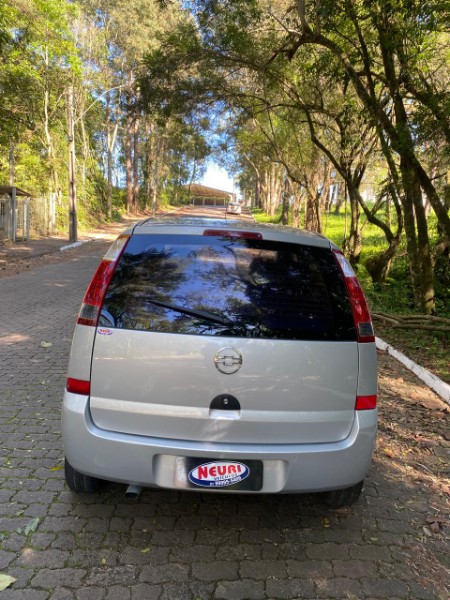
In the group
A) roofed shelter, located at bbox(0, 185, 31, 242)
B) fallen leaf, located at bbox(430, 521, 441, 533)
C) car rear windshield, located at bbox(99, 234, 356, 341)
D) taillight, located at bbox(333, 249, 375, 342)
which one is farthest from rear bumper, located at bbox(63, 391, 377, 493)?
roofed shelter, located at bbox(0, 185, 31, 242)

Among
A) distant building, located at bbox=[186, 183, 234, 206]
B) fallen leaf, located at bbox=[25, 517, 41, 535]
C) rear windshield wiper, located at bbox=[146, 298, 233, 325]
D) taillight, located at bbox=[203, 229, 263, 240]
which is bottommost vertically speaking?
fallen leaf, located at bbox=[25, 517, 41, 535]

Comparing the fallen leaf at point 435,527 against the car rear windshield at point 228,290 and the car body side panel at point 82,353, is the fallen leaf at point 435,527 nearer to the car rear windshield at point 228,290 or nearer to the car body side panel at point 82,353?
the car rear windshield at point 228,290

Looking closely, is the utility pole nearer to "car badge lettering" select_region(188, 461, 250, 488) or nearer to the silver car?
the silver car

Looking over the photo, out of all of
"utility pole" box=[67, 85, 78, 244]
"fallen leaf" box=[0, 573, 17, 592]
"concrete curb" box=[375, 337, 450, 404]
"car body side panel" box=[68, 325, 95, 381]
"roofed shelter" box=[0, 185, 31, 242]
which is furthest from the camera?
"utility pole" box=[67, 85, 78, 244]

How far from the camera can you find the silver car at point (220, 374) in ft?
7.89

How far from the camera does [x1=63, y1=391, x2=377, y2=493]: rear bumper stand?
2410 millimetres

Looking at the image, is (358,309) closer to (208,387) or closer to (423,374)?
(208,387)

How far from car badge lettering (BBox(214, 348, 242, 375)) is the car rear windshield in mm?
97

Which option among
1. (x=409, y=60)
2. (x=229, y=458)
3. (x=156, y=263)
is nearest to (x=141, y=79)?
(x=409, y=60)

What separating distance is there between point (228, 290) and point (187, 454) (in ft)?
2.82

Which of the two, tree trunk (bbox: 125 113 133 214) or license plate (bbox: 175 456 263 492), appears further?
tree trunk (bbox: 125 113 133 214)

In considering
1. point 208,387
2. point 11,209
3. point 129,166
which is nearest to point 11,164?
point 11,209

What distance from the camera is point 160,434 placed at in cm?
244

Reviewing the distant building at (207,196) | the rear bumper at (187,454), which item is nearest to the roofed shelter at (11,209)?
the rear bumper at (187,454)
